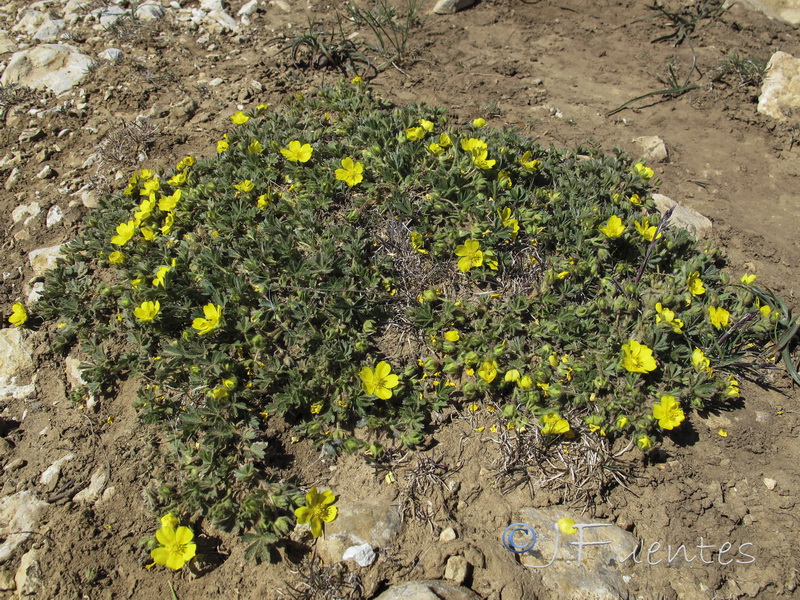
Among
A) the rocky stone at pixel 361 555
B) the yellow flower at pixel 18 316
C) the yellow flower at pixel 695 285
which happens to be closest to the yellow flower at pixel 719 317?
the yellow flower at pixel 695 285

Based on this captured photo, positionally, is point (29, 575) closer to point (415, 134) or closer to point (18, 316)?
point (18, 316)

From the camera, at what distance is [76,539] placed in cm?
279

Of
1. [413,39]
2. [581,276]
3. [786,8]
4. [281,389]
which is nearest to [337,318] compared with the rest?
[281,389]

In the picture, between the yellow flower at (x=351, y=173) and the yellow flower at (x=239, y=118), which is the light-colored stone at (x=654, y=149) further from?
the yellow flower at (x=239, y=118)

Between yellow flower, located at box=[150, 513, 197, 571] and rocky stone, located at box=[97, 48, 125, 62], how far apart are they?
16.3 ft

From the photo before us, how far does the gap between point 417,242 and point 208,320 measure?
4.52 ft

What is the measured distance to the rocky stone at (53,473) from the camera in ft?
10.00

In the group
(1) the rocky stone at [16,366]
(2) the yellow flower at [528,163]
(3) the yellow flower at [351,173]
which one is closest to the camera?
(1) the rocky stone at [16,366]

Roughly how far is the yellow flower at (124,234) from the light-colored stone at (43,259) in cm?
65

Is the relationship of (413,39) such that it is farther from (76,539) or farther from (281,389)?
(76,539)

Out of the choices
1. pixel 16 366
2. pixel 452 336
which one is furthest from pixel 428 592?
pixel 16 366

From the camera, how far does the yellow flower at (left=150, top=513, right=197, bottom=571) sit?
2623 millimetres

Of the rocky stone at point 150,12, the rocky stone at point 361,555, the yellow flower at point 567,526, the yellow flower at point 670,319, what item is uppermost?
the rocky stone at point 150,12
